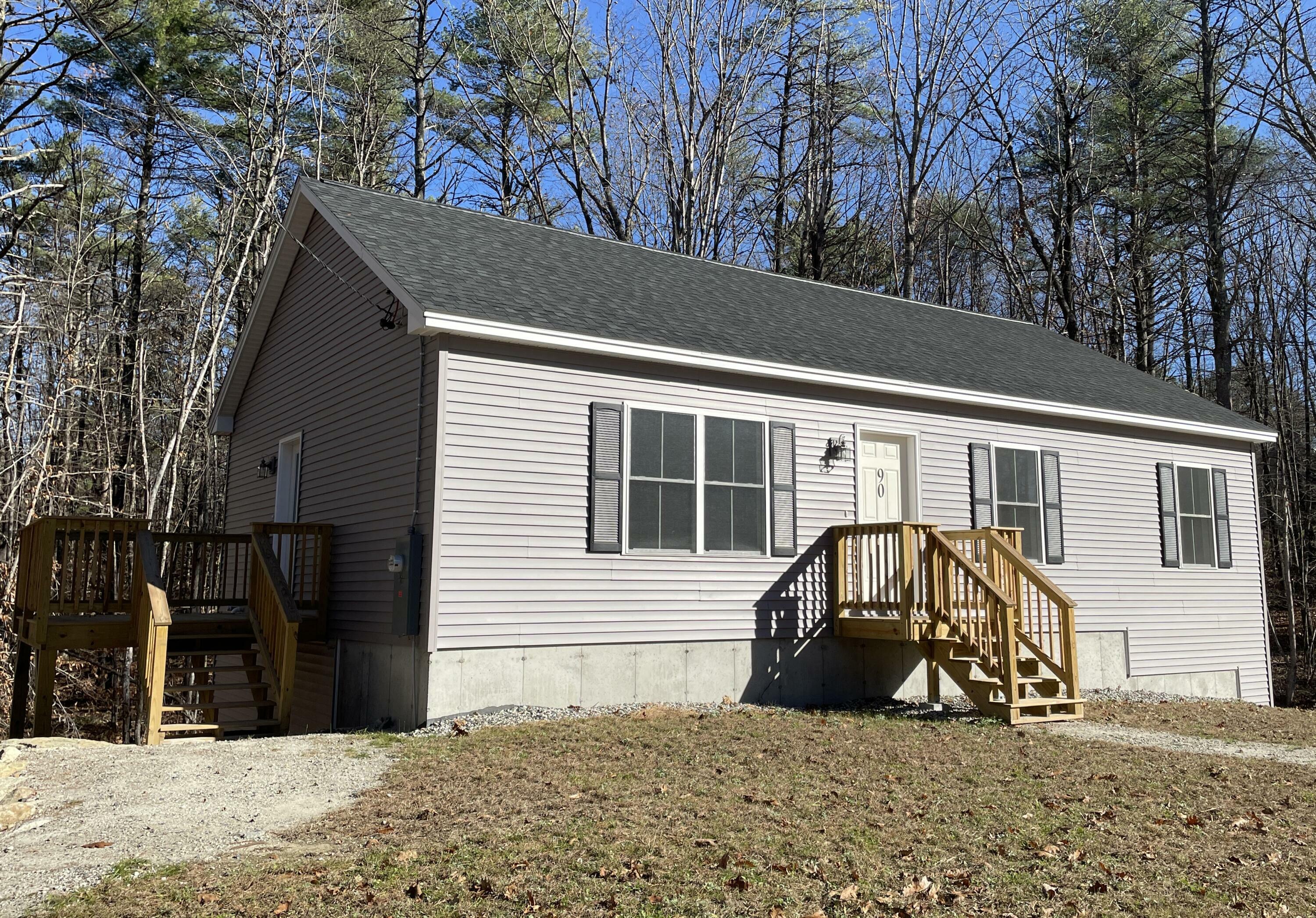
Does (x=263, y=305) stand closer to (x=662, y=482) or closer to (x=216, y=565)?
(x=216, y=565)

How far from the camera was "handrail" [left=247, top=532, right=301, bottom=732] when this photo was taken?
9.42 metres

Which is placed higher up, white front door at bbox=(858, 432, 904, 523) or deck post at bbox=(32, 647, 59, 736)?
white front door at bbox=(858, 432, 904, 523)

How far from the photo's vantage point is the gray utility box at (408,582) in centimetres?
904

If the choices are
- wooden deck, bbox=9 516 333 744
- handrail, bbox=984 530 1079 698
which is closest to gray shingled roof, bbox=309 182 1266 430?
handrail, bbox=984 530 1079 698

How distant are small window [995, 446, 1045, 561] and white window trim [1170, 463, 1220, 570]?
295cm

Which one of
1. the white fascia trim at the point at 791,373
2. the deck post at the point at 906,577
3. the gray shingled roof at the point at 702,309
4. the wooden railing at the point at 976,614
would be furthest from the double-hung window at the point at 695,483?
the wooden railing at the point at 976,614

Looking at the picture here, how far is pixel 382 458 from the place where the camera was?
1034cm

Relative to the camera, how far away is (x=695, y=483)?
34.3ft

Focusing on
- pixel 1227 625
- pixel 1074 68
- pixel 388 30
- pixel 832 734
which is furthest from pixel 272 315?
pixel 1074 68

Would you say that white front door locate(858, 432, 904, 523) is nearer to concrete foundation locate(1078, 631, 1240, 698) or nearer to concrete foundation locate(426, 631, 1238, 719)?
concrete foundation locate(426, 631, 1238, 719)

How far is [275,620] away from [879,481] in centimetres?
678

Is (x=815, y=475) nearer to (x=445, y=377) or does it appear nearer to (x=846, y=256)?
(x=445, y=377)

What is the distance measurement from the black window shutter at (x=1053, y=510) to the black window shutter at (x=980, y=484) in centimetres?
97

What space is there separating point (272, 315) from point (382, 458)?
524 centimetres
